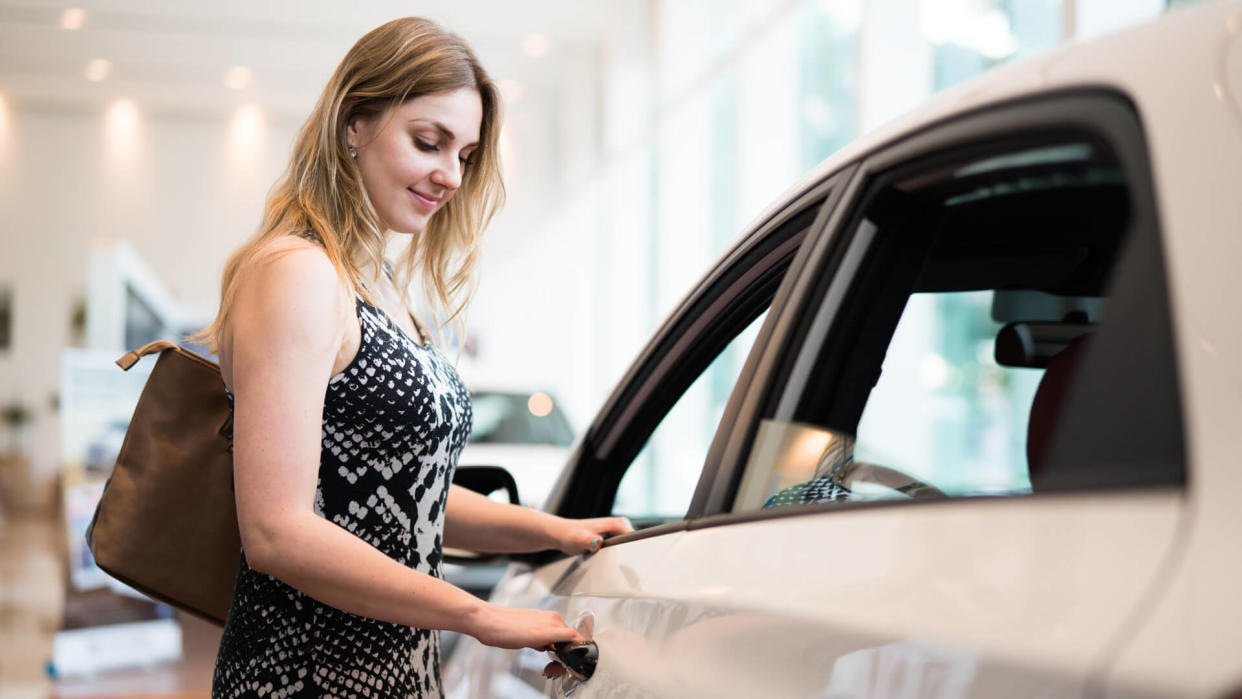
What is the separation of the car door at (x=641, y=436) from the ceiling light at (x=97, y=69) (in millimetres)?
12761

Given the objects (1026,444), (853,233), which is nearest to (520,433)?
(1026,444)

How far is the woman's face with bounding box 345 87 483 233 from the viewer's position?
4.66 ft

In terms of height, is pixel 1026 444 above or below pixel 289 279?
below

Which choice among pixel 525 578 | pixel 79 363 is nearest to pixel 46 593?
pixel 79 363

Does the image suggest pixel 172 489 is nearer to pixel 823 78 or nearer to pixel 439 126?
pixel 439 126

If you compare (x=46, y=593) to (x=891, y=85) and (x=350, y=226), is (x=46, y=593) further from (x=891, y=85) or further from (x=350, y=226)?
(x=350, y=226)

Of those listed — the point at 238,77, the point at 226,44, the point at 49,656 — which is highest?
the point at 226,44

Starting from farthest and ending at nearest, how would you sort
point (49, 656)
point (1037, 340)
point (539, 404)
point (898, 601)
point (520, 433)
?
point (539, 404) → point (520, 433) → point (49, 656) → point (1037, 340) → point (898, 601)

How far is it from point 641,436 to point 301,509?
21.6 inches

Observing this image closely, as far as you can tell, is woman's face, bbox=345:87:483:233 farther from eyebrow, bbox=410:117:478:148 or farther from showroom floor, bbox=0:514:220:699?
showroom floor, bbox=0:514:220:699

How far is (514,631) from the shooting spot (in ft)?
3.80

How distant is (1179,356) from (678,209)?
8.97 meters

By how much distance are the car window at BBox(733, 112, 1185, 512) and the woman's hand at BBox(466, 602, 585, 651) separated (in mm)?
265

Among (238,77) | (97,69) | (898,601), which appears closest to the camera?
(898,601)
